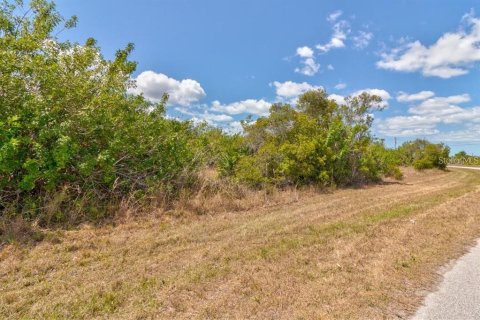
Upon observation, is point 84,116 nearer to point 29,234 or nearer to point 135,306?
point 29,234

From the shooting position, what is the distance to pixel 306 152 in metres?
12.2

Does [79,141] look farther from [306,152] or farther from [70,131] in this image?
[306,152]

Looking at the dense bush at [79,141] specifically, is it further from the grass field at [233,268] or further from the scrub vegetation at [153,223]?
the grass field at [233,268]

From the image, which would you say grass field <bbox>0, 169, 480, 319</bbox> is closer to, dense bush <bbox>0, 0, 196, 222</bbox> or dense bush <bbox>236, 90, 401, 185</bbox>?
dense bush <bbox>0, 0, 196, 222</bbox>

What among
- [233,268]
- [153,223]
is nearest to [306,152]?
[153,223]

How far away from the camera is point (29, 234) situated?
534 cm

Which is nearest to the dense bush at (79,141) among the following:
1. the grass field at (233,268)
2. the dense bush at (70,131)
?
the dense bush at (70,131)

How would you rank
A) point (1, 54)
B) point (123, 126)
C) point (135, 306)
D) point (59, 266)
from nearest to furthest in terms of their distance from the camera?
point (135, 306) < point (59, 266) < point (1, 54) < point (123, 126)

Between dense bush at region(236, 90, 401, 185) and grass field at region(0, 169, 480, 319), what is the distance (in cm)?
484

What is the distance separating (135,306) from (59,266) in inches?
72.4

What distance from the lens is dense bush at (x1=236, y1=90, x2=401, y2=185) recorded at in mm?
11773

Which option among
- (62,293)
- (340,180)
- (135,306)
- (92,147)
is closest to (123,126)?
(92,147)

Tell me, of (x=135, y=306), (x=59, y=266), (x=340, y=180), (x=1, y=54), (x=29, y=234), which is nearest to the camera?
(x=135, y=306)

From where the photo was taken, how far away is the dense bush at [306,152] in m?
11.8
